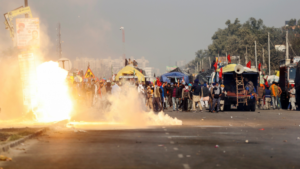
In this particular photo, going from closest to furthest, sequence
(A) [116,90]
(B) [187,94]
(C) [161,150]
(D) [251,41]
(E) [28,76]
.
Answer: (C) [161,150] → (E) [28,76] → (A) [116,90] → (B) [187,94] → (D) [251,41]

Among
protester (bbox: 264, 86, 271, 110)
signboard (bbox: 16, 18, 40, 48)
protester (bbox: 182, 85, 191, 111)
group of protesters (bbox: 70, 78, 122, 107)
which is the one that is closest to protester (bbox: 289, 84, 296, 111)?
protester (bbox: 264, 86, 271, 110)

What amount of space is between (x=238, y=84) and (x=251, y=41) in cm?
5874

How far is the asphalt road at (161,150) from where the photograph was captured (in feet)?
29.6

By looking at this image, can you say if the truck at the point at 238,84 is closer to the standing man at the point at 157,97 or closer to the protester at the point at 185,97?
the protester at the point at 185,97

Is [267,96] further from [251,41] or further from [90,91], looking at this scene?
[251,41]

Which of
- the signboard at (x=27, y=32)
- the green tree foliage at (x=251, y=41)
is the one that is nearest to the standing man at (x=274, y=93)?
the signboard at (x=27, y=32)

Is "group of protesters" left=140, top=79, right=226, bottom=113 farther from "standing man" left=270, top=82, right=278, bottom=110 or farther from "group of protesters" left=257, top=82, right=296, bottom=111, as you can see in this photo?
"standing man" left=270, top=82, right=278, bottom=110

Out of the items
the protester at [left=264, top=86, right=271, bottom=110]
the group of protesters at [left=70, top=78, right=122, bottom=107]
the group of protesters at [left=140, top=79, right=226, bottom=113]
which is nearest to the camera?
the group of protesters at [left=140, top=79, right=226, bottom=113]

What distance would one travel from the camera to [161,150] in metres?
11.0

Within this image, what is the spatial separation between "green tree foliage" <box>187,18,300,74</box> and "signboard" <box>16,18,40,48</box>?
147 ft

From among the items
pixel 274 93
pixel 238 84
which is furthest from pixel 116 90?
pixel 274 93

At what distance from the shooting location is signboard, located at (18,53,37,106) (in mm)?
22531

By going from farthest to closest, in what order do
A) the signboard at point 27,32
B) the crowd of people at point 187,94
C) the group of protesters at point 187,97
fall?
the group of protesters at point 187,97
the crowd of people at point 187,94
the signboard at point 27,32

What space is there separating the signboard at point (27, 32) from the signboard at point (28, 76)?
0.62 m
